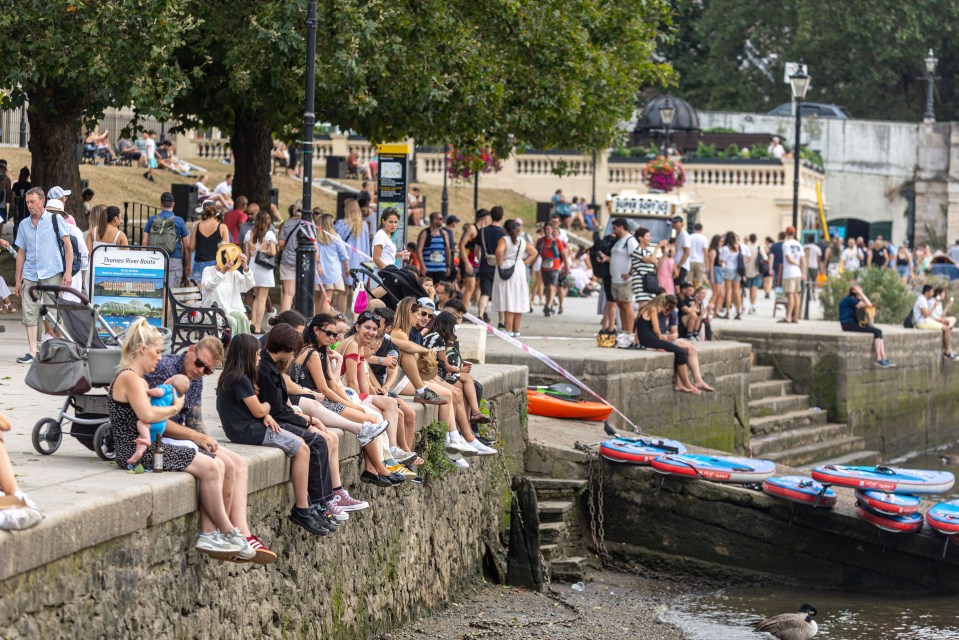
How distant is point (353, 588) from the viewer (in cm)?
1048

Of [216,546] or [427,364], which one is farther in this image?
[427,364]

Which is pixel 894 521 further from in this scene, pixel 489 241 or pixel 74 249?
pixel 74 249

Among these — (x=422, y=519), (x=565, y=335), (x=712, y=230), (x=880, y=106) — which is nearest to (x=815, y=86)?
(x=880, y=106)

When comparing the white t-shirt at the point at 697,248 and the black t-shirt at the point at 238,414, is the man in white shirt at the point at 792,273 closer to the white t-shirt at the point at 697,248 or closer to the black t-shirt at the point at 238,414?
the white t-shirt at the point at 697,248

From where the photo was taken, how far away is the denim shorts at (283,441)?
9180mm

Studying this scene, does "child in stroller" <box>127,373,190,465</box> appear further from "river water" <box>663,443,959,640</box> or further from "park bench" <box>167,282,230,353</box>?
"river water" <box>663,443,959,640</box>

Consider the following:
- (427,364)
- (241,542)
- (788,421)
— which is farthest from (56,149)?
(241,542)

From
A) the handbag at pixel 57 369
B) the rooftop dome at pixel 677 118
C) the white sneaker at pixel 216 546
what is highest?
the rooftop dome at pixel 677 118

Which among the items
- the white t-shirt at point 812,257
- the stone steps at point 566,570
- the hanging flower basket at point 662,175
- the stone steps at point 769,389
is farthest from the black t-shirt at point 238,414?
the hanging flower basket at point 662,175

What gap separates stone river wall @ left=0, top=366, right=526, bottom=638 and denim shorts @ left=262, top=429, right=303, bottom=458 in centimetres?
11

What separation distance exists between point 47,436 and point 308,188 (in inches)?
304

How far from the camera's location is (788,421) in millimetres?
23016

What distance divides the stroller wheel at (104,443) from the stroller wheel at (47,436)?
396 mm

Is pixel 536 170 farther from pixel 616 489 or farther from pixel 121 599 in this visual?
pixel 121 599
